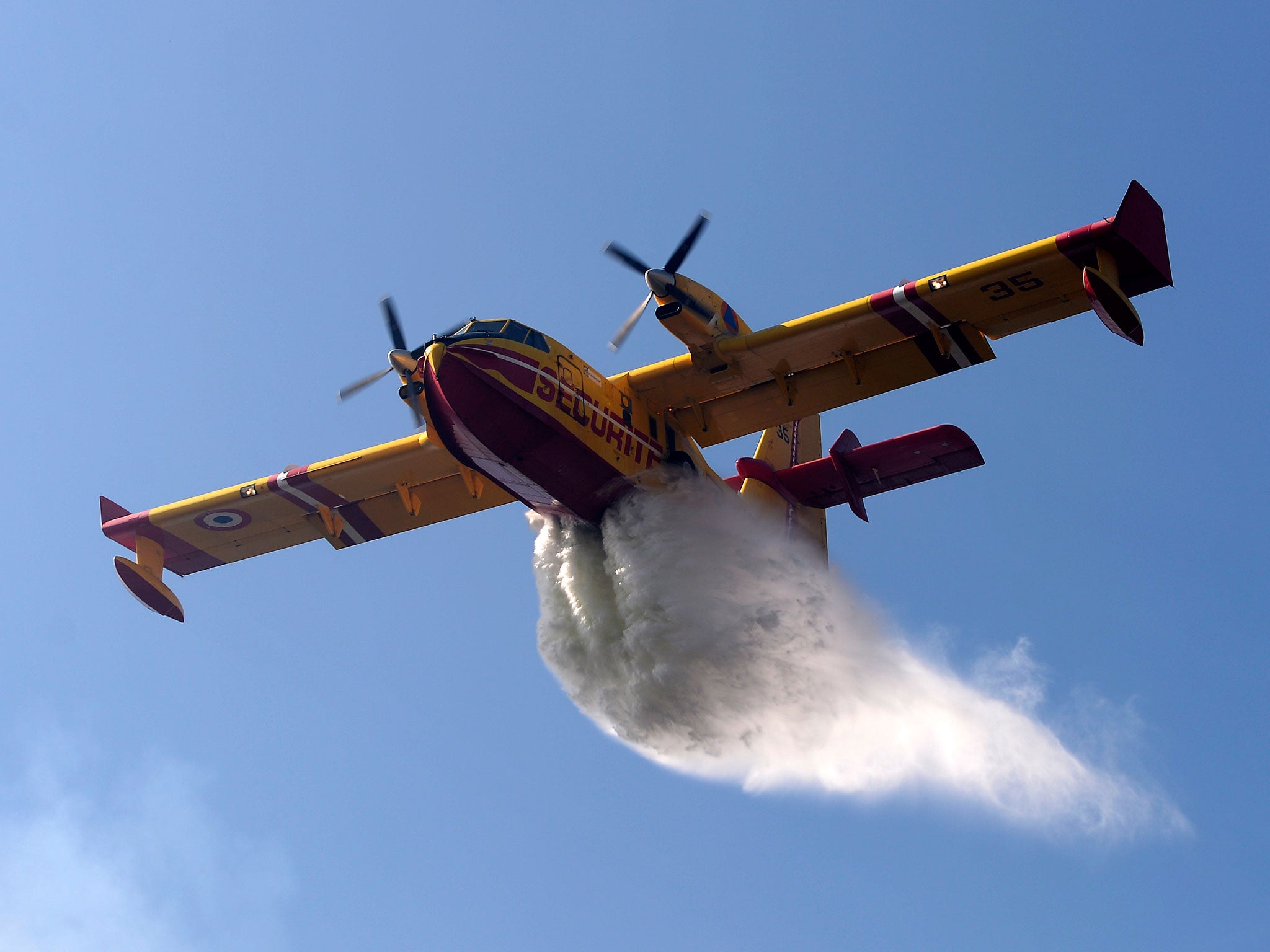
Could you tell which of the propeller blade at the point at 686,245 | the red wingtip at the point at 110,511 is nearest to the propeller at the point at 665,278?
the propeller blade at the point at 686,245

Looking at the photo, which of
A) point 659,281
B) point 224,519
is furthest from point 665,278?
point 224,519

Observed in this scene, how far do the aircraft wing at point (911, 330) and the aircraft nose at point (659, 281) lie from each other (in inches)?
40.9

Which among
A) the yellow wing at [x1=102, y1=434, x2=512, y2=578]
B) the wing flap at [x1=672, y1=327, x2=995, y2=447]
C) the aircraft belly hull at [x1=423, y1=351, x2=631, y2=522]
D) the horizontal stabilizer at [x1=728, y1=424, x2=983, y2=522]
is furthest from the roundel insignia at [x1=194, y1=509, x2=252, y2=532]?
the horizontal stabilizer at [x1=728, y1=424, x2=983, y2=522]

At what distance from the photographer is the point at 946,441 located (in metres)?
17.3

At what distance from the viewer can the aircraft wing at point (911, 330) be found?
15414 mm

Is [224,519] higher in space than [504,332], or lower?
lower

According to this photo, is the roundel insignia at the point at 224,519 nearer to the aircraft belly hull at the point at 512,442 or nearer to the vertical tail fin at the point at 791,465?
the aircraft belly hull at the point at 512,442

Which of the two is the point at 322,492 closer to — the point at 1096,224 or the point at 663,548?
the point at 663,548

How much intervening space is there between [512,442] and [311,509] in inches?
→ 204

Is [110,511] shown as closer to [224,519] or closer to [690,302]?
[224,519]

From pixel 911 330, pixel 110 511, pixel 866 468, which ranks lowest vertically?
pixel 110 511

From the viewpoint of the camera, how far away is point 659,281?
1634cm

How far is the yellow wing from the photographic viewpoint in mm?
18969

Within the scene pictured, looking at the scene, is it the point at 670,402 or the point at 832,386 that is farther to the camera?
the point at 670,402
